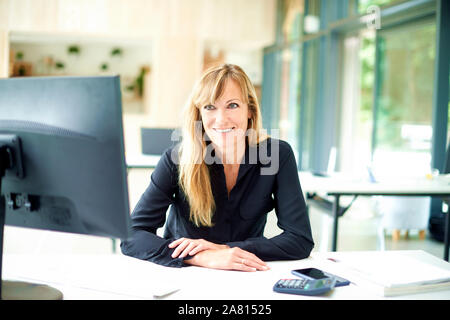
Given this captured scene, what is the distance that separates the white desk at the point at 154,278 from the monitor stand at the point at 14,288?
4 cm

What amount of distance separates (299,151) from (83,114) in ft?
21.6

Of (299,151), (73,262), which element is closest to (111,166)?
(73,262)

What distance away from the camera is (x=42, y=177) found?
100cm

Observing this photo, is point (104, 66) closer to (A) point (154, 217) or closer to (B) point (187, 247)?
(A) point (154, 217)

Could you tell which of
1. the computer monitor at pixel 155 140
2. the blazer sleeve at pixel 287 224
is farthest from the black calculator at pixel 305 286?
the computer monitor at pixel 155 140

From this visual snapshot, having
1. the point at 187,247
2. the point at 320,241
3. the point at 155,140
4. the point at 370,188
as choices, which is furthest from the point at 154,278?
the point at 320,241

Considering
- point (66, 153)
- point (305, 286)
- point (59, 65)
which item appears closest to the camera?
point (66, 153)

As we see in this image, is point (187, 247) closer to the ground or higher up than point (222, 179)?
closer to the ground

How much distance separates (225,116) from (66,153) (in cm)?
75

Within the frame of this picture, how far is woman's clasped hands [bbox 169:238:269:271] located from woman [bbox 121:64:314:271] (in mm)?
185

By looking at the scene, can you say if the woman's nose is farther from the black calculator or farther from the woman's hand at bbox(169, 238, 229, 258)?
the black calculator

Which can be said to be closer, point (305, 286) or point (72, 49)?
point (305, 286)

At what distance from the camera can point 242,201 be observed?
5.42 ft
